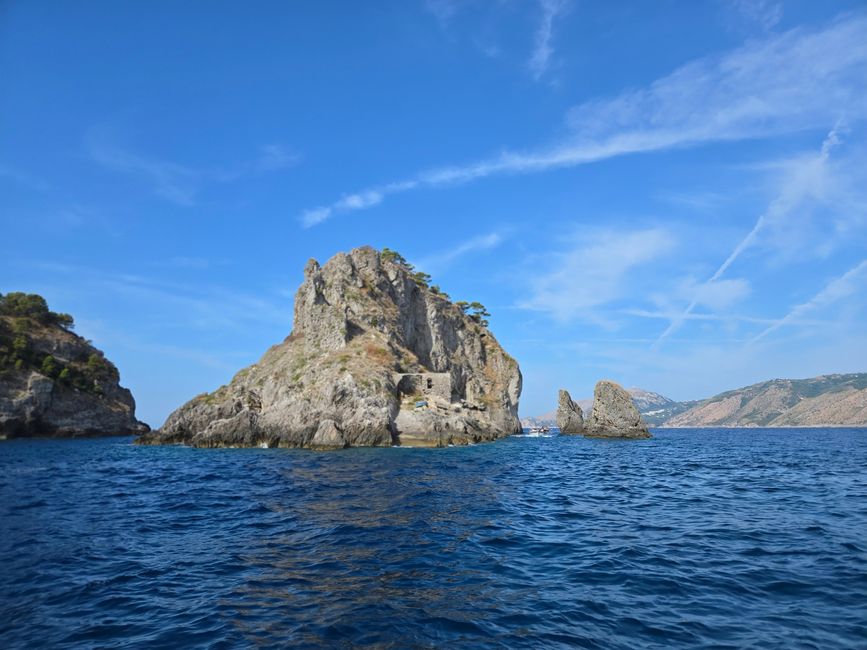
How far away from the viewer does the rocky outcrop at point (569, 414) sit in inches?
4375

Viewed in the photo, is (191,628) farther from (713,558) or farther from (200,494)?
(200,494)

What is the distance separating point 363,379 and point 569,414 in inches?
2459

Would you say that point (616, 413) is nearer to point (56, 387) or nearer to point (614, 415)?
point (614, 415)

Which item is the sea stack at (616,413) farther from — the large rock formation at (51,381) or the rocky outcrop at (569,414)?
the large rock formation at (51,381)

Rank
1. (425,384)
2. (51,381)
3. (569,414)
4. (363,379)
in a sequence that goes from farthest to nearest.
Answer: (569,414) → (51,381) → (425,384) → (363,379)

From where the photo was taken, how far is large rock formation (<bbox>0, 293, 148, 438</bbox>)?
88.2 metres

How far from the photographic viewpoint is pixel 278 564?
1272 centimetres

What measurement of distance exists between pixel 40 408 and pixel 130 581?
105 meters

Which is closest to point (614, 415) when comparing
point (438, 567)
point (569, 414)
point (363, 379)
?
point (569, 414)

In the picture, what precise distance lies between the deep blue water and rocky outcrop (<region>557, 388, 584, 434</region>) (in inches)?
3422

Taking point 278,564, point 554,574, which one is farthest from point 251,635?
point 554,574

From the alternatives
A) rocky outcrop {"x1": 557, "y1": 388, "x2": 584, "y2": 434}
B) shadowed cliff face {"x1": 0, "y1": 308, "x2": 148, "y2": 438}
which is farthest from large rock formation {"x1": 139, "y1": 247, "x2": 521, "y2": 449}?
shadowed cliff face {"x1": 0, "y1": 308, "x2": 148, "y2": 438}

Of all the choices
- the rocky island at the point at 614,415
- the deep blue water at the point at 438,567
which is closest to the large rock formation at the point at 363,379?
the rocky island at the point at 614,415

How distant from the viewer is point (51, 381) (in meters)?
92.4
